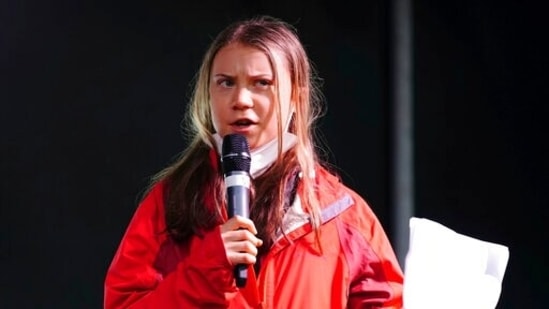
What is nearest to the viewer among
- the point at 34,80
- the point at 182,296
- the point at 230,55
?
the point at 182,296

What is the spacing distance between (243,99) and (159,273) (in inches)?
10.8

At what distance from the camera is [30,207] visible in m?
2.78

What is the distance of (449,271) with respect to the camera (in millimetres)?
1449

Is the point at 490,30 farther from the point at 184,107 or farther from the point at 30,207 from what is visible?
the point at 30,207

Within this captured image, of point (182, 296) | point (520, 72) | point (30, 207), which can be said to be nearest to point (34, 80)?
point (30, 207)

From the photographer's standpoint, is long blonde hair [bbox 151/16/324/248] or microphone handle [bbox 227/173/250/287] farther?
long blonde hair [bbox 151/16/324/248]

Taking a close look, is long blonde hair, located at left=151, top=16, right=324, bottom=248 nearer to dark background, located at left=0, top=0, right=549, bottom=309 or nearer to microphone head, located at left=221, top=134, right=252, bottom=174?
microphone head, located at left=221, top=134, right=252, bottom=174

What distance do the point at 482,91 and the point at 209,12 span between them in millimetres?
762

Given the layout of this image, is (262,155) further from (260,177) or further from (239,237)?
(239,237)

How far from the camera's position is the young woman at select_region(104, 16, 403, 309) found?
4.85 ft

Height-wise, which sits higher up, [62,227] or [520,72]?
[520,72]

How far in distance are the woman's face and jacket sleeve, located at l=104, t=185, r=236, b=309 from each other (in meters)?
0.15

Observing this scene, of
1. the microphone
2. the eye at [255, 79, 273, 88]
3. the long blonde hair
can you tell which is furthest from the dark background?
the microphone

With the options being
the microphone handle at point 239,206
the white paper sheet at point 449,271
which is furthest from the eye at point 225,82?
the white paper sheet at point 449,271
